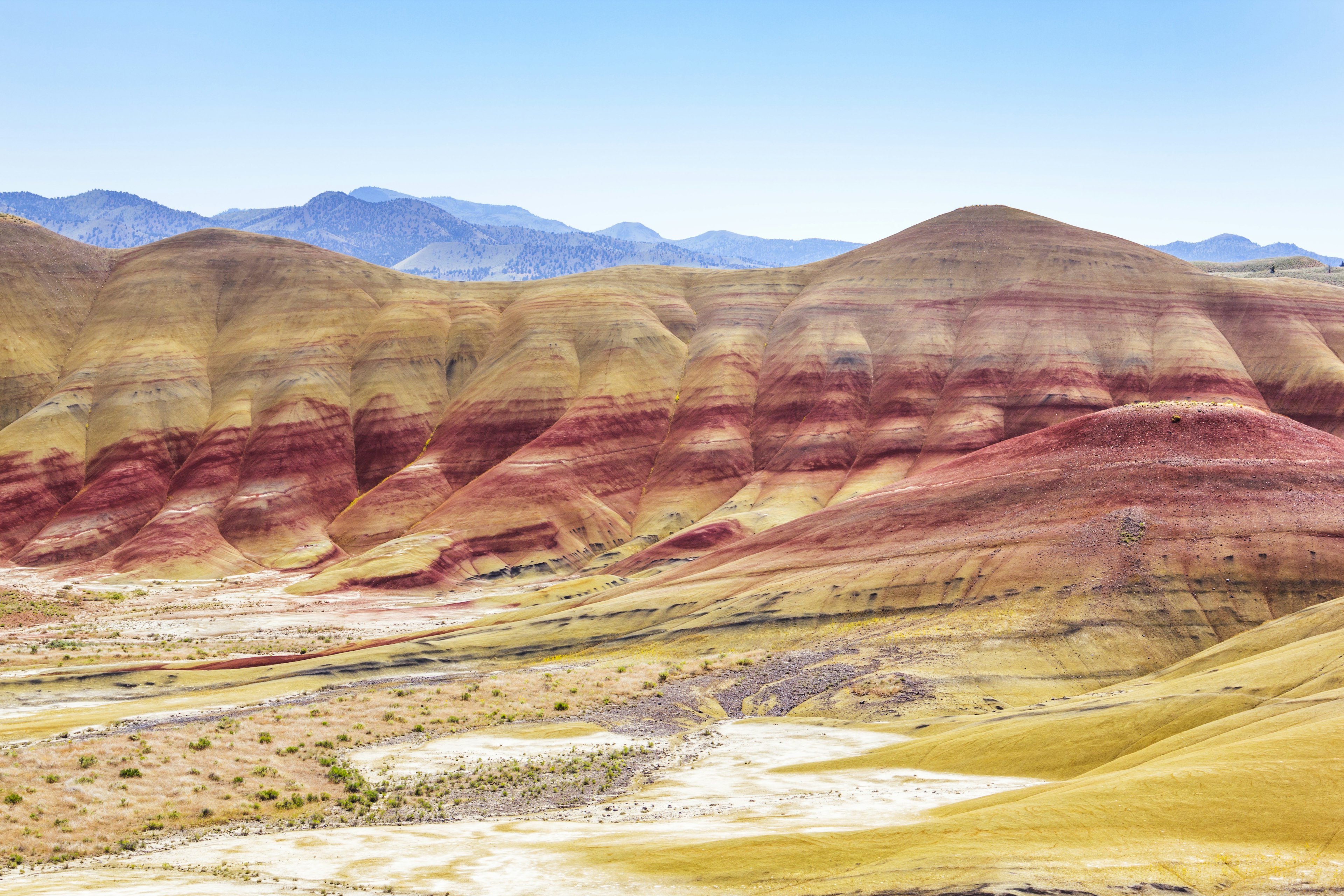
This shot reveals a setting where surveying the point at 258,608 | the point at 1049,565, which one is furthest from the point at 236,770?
the point at 258,608

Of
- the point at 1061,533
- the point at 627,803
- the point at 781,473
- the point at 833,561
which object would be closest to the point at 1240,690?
the point at 627,803

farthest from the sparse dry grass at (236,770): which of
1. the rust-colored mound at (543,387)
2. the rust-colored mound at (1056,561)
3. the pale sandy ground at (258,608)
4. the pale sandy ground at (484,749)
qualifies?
the rust-colored mound at (543,387)

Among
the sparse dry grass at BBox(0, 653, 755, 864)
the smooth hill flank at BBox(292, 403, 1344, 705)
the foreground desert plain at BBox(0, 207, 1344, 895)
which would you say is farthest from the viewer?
the smooth hill flank at BBox(292, 403, 1344, 705)

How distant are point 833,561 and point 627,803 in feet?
115

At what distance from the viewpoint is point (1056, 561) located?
5731 cm

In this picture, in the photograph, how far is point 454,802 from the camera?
116 feet

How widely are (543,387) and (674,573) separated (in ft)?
196

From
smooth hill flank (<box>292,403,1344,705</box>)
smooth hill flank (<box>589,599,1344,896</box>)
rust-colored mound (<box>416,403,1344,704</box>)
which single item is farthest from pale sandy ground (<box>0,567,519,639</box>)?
smooth hill flank (<box>589,599,1344,896</box>)

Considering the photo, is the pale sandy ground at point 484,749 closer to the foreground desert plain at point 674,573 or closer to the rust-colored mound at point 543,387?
the foreground desert plain at point 674,573

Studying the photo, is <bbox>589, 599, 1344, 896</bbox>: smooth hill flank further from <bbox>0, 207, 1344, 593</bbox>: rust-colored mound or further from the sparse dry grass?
<bbox>0, 207, 1344, 593</bbox>: rust-colored mound

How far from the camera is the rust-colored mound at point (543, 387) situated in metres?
113

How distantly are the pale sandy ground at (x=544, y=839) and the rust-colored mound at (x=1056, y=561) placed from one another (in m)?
15.7

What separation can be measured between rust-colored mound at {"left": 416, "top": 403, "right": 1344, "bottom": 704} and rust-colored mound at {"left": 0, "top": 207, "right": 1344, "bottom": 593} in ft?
99.7

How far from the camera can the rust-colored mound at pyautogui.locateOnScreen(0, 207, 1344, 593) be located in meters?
113
